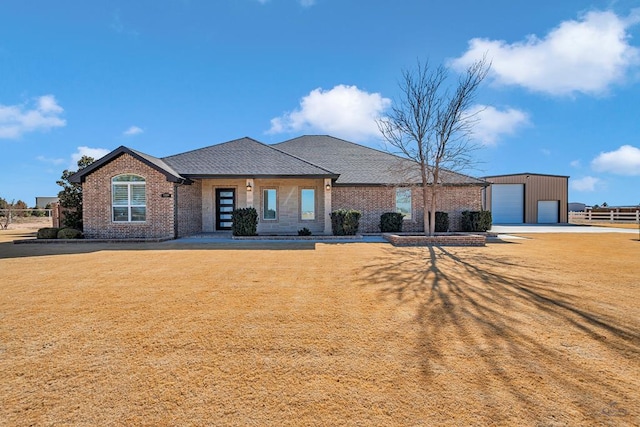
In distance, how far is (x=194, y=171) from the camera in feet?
47.5

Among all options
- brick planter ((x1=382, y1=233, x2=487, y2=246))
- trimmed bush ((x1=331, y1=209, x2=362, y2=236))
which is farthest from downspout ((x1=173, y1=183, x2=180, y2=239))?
brick planter ((x1=382, y1=233, x2=487, y2=246))

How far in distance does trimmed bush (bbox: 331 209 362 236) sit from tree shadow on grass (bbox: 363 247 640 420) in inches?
303

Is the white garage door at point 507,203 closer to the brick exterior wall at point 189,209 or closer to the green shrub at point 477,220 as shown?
the green shrub at point 477,220

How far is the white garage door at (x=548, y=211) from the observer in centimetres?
2783

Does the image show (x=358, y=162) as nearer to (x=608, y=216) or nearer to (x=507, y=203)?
(x=507, y=203)

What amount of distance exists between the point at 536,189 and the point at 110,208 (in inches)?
1276

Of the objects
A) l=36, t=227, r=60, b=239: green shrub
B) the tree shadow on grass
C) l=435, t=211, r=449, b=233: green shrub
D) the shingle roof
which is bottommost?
the tree shadow on grass

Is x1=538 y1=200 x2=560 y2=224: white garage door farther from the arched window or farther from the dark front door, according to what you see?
the arched window

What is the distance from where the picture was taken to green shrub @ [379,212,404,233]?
15461 mm

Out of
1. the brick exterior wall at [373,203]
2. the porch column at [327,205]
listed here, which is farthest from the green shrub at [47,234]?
the brick exterior wall at [373,203]

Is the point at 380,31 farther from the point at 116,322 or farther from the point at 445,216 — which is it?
the point at 116,322

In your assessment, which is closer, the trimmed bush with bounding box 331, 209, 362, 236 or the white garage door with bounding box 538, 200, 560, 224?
the trimmed bush with bounding box 331, 209, 362, 236

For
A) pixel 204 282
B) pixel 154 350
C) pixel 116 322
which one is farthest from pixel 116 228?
pixel 154 350

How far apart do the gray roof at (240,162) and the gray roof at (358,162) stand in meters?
2.31
